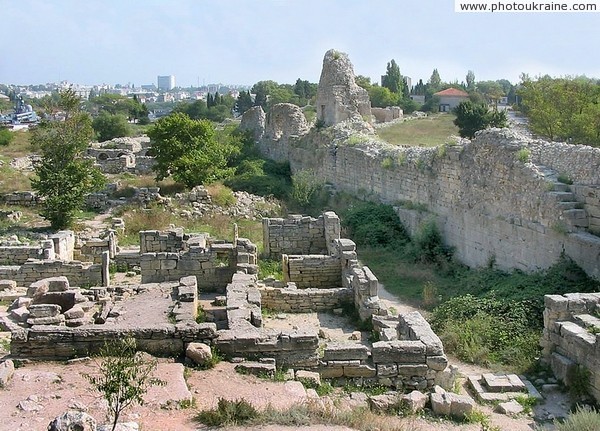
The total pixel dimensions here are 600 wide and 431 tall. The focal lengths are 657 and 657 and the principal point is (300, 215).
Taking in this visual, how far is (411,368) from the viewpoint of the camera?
28.2 ft

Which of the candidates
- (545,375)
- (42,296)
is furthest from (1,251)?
(545,375)

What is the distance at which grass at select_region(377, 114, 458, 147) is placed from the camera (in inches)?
1507

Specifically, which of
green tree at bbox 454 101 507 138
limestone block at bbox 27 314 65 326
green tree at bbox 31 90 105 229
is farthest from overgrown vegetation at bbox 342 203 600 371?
green tree at bbox 454 101 507 138

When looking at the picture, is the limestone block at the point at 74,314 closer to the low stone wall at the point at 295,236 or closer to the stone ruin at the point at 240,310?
the stone ruin at the point at 240,310

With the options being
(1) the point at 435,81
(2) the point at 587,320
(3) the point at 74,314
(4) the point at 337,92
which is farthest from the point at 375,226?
(1) the point at 435,81

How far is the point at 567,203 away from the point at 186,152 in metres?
17.7

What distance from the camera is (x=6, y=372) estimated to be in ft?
25.8

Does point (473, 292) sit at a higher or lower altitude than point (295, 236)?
lower

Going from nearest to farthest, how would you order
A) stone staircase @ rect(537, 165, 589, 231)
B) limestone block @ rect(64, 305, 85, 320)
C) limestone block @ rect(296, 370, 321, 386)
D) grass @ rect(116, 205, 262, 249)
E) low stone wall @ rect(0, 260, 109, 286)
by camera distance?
1. limestone block @ rect(296, 370, 321, 386)
2. limestone block @ rect(64, 305, 85, 320)
3. stone staircase @ rect(537, 165, 589, 231)
4. low stone wall @ rect(0, 260, 109, 286)
5. grass @ rect(116, 205, 262, 249)

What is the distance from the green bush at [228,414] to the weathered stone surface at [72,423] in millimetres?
1336

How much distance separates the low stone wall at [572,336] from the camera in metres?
8.96

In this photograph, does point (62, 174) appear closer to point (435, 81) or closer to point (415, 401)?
point (415, 401)

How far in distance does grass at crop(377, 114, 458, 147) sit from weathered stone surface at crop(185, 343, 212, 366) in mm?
29456

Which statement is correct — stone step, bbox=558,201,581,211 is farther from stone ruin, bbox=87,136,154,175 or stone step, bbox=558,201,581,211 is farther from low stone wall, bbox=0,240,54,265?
stone ruin, bbox=87,136,154,175
